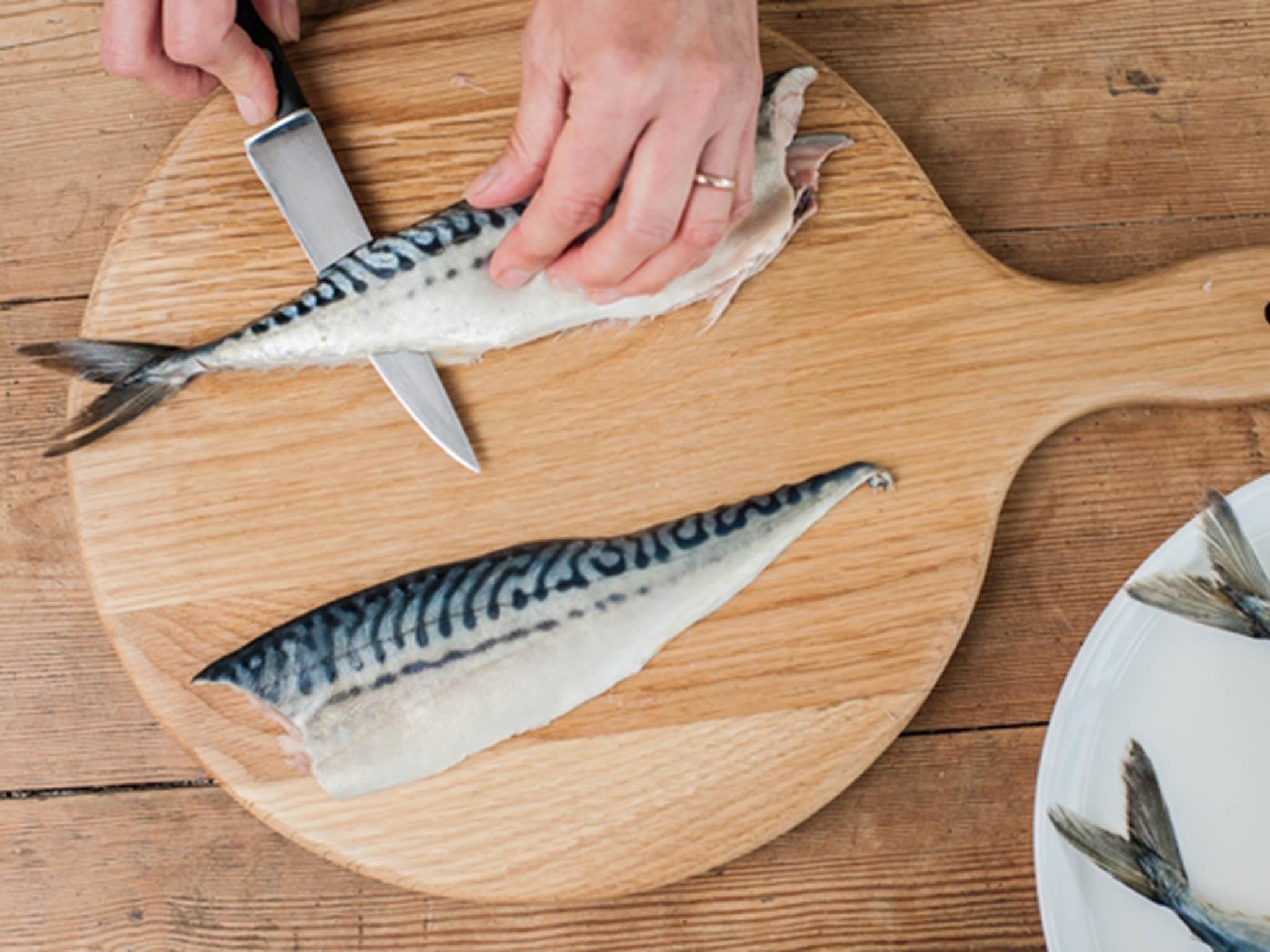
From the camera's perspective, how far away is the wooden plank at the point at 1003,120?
1.53 m

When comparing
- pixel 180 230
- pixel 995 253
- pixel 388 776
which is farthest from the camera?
pixel 995 253

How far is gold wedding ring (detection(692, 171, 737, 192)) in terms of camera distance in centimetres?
113

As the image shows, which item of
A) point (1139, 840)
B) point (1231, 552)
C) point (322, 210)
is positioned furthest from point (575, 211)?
point (1139, 840)

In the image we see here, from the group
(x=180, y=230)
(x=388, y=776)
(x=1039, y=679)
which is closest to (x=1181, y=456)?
(x=1039, y=679)

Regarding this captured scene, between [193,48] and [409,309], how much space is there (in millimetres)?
436

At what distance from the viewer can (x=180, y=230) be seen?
1393 mm

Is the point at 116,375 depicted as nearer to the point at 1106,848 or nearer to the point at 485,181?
the point at 485,181

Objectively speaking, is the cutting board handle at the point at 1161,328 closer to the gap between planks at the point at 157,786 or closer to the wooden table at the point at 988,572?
the wooden table at the point at 988,572

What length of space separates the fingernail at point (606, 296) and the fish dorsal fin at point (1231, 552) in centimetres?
95

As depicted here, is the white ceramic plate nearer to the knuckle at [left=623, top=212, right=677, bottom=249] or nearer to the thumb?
the knuckle at [left=623, top=212, right=677, bottom=249]

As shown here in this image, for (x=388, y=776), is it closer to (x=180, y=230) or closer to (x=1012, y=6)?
A: (x=180, y=230)

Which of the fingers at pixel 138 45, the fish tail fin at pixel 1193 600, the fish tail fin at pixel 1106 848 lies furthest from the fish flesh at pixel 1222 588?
the fingers at pixel 138 45

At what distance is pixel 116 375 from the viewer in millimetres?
1336

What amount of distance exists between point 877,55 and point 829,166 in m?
0.30
